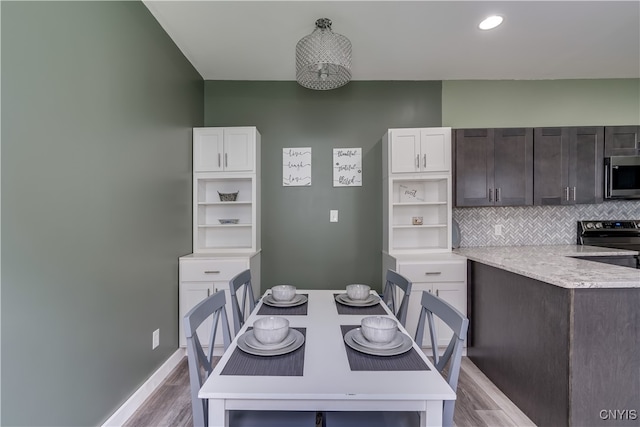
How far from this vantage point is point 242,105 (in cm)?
313

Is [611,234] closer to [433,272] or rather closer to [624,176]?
[624,176]

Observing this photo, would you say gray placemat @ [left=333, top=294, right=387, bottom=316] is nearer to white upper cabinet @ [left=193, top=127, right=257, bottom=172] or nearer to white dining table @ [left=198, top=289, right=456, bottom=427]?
white dining table @ [left=198, top=289, right=456, bottom=427]

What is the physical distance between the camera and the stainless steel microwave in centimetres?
273

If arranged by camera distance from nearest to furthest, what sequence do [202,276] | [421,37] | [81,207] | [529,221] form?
[81,207], [421,37], [202,276], [529,221]

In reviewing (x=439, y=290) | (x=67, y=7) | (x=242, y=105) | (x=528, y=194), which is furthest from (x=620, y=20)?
(x=67, y=7)

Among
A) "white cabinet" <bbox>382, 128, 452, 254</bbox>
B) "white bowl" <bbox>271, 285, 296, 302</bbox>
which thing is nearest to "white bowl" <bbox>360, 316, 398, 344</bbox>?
"white bowl" <bbox>271, 285, 296, 302</bbox>

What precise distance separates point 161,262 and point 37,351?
1040mm

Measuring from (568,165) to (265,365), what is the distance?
3.29 m

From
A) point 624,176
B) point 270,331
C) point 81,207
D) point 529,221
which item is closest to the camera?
point 270,331

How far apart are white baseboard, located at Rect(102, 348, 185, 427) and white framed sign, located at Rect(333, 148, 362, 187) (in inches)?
85.7

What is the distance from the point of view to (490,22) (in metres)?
2.18

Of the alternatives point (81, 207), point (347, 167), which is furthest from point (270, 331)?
point (347, 167)

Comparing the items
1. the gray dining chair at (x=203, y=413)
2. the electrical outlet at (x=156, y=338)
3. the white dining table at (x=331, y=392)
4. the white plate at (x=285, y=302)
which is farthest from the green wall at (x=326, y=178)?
the white dining table at (x=331, y=392)

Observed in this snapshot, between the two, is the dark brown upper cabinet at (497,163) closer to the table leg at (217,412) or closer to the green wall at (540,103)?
the green wall at (540,103)
